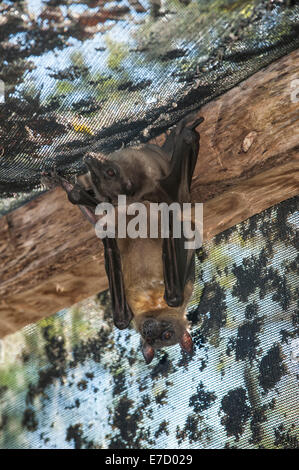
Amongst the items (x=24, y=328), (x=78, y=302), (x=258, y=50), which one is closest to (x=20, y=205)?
(x=78, y=302)

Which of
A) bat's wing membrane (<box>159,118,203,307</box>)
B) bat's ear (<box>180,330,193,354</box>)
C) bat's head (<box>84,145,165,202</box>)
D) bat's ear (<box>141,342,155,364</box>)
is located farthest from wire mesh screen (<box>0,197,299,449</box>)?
bat's head (<box>84,145,165,202</box>)

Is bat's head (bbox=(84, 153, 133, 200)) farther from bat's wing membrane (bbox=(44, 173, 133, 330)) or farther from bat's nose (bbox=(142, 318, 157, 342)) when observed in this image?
bat's nose (bbox=(142, 318, 157, 342))

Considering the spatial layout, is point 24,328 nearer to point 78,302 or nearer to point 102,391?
point 78,302

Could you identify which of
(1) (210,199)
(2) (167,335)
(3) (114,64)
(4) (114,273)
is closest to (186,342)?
(2) (167,335)

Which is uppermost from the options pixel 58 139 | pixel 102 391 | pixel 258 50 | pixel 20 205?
pixel 258 50

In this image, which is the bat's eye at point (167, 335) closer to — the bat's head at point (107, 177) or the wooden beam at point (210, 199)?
the wooden beam at point (210, 199)

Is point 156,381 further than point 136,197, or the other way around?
point 156,381

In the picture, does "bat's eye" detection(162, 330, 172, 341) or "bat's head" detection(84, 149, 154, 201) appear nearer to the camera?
"bat's head" detection(84, 149, 154, 201)
